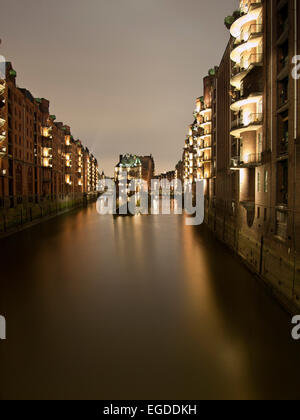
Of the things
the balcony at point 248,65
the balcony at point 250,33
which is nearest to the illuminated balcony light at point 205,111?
the balcony at point 248,65

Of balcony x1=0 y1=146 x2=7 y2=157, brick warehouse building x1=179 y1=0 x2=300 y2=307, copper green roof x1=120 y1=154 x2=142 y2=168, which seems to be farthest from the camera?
copper green roof x1=120 y1=154 x2=142 y2=168

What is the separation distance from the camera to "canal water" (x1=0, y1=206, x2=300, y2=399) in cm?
571

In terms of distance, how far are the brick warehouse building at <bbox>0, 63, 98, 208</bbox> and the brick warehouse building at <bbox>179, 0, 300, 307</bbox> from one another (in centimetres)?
3450

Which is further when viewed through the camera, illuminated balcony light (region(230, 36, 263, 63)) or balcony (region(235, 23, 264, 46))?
illuminated balcony light (region(230, 36, 263, 63))

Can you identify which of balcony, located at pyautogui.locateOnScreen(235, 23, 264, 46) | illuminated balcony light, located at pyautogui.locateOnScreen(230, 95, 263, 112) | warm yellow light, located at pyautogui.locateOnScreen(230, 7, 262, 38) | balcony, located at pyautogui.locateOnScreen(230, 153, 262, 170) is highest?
warm yellow light, located at pyautogui.locateOnScreen(230, 7, 262, 38)

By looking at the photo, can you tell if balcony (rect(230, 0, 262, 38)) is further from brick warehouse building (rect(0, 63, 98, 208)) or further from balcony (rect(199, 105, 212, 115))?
brick warehouse building (rect(0, 63, 98, 208))

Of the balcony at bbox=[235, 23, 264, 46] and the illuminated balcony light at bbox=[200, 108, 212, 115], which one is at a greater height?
the illuminated balcony light at bbox=[200, 108, 212, 115]

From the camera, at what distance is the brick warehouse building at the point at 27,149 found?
142ft

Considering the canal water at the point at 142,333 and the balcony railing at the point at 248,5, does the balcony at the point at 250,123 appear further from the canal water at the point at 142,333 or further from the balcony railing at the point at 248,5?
the canal water at the point at 142,333

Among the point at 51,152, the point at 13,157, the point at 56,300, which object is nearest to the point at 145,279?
the point at 56,300

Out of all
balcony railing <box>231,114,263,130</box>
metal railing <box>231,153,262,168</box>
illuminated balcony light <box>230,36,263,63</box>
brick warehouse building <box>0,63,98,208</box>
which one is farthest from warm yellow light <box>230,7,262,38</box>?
brick warehouse building <box>0,63,98,208</box>

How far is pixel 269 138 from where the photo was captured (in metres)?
17.8

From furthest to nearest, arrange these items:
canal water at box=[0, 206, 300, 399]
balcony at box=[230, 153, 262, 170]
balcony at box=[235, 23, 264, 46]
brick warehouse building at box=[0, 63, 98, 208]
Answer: brick warehouse building at box=[0, 63, 98, 208] < balcony at box=[230, 153, 262, 170] < balcony at box=[235, 23, 264, 46] < canal water at box=[0, 206, 300, 399]

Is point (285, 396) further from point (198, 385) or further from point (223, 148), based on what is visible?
point (223, 148)
